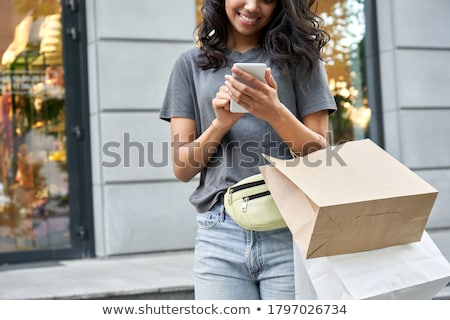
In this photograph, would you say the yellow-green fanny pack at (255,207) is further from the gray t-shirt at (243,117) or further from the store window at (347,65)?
the store window at (347,65)

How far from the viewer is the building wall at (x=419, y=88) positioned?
724cm

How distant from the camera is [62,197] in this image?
644 centimetres

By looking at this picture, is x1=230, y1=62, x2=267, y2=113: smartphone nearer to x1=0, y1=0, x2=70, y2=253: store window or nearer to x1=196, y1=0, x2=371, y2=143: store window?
x1=0, y1=0, x2=70, y2=253: store window

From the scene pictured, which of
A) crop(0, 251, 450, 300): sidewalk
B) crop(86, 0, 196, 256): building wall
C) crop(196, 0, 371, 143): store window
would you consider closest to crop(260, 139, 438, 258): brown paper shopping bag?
crop(0, 251, 450, 300): sidewalk

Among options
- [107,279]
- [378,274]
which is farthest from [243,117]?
[107,279]

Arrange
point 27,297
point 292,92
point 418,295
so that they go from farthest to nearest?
1. point 27,297
2. point 292,92
3. point 418,295

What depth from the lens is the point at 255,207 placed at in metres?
1.92

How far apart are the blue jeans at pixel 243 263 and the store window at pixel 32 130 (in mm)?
4598

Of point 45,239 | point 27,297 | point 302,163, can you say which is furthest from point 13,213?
point 302,163

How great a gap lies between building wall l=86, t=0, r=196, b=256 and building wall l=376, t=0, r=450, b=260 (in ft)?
7.15

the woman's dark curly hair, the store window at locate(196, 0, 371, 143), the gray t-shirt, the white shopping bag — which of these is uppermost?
the store window at locate(196, 0, 371, 143)

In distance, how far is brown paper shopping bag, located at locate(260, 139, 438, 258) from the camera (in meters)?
1.69
